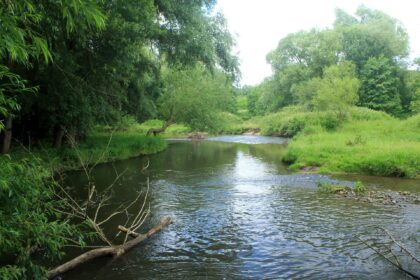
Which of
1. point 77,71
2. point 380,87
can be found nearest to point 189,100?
point 77,71

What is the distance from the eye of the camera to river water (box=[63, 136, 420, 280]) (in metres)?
7.86

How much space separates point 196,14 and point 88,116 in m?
7.48

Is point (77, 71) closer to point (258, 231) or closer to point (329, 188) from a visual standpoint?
point (258, 231)

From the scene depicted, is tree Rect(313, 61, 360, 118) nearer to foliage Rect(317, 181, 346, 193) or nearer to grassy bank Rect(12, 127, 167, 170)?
grassy bank Rect(12, 127, 167, 170)

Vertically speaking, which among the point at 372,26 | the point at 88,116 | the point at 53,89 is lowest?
the point at 88,116

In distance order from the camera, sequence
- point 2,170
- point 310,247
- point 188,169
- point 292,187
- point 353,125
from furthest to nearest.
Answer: point 353,125 < point 188,169 < point 292,187 < point 310,247 < point 2,170

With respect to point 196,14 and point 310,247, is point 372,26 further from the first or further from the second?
point 310,247

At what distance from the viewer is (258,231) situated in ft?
34.1

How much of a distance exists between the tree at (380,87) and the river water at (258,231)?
4452 cm

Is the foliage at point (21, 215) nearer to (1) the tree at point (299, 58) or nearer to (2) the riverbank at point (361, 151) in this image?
(2) the riverbank at point (361, 151)

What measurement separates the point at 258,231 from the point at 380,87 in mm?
54933

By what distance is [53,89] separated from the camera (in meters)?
17.0

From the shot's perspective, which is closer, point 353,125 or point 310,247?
point 310,247

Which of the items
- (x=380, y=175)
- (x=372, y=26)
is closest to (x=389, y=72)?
(x=372, y=26)
